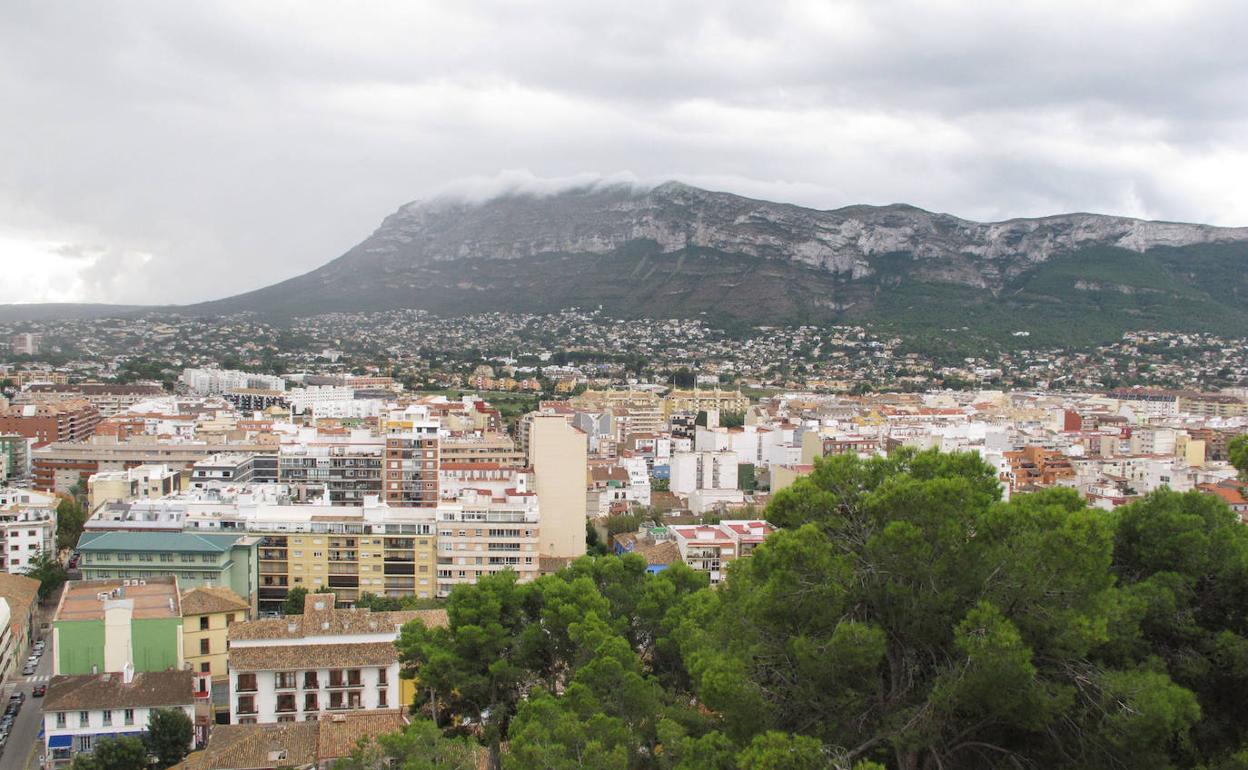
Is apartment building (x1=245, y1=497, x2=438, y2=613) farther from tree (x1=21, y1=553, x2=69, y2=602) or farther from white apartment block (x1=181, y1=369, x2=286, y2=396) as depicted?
white apartment block (x1=181, y1=369, x2=286, y2=396)

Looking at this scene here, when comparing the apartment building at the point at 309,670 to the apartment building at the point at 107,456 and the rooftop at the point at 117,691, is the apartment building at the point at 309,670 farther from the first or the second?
the apartment building at the point at 107,456

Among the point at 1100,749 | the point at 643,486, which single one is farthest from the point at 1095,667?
the point at 643,486

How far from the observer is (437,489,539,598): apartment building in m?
28.0

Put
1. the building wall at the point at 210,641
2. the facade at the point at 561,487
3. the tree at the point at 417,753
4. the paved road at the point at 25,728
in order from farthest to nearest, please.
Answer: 1. the facade at the point at 561,487
2. the building wall at the point at 210,641
3. the paved road at the point at 25,728
4. the tree at the point at 417,753

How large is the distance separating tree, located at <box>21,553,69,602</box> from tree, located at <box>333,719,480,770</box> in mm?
21132

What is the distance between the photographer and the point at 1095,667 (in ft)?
30.2

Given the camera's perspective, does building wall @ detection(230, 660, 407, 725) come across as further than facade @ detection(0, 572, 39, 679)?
No

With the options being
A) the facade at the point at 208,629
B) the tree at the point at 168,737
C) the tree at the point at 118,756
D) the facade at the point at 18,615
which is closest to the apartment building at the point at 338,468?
the facade at the point at 18,615

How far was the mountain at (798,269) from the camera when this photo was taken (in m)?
122

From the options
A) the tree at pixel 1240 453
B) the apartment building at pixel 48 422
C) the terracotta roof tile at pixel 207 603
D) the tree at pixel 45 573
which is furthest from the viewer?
the apartment building at pixel 48 422

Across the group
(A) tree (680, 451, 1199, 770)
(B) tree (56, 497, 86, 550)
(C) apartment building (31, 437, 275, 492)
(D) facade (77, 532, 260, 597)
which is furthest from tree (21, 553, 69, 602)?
(A) tree (680, 451, 1199, 770)

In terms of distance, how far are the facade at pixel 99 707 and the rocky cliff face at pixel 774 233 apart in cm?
12811

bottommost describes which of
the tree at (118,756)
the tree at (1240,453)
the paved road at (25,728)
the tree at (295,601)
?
the paved road at (25,728)

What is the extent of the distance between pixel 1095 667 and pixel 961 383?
92.1 meters
